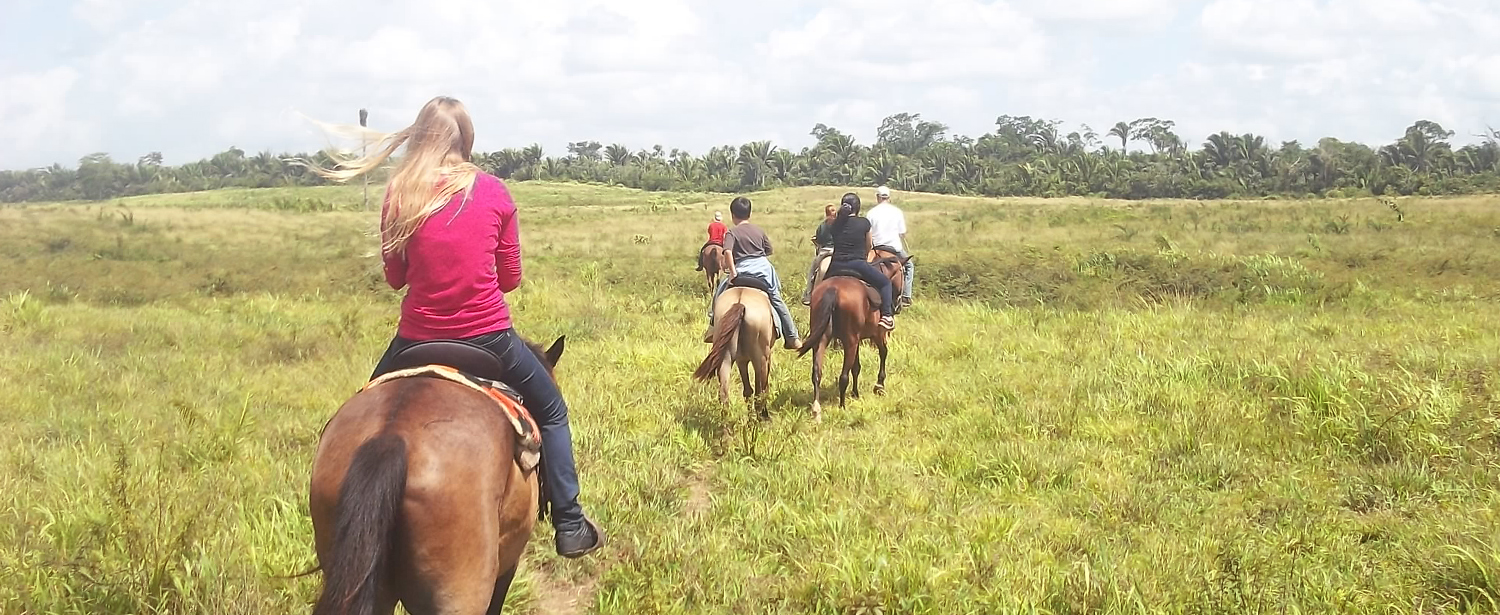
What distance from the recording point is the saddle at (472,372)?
3.42 metres

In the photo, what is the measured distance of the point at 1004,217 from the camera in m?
36.3

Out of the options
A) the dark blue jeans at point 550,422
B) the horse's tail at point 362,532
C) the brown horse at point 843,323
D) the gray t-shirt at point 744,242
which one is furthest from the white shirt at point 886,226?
the horse's tail at point 362,532

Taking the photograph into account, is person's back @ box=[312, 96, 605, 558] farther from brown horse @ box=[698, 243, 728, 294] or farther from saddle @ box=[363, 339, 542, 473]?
brown horse @ box=[698, 243, 728, 294]

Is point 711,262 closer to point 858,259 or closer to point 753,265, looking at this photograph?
point 858,259

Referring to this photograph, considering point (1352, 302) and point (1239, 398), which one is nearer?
point (1239, 398)

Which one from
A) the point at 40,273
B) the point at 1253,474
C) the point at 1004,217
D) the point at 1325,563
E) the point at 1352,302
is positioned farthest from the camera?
the point at 1004,217

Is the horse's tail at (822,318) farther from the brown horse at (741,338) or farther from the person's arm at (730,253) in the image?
the person's arm at (730,253)

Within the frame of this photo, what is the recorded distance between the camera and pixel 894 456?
718cm

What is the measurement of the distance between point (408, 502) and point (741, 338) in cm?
561

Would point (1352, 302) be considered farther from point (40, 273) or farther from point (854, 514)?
point (40, 273)

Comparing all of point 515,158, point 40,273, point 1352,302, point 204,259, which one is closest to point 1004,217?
point 1352,302

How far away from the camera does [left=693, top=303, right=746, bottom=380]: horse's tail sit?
8078 millimetres

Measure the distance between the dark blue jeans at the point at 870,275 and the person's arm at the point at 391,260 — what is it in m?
6.43

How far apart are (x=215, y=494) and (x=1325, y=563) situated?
19.5 ft
